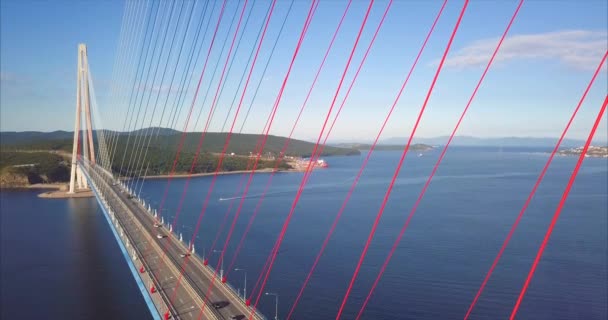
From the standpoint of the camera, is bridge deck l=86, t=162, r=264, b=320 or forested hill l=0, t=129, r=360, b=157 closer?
bridge deck l=86, t=162, r=264, b=320

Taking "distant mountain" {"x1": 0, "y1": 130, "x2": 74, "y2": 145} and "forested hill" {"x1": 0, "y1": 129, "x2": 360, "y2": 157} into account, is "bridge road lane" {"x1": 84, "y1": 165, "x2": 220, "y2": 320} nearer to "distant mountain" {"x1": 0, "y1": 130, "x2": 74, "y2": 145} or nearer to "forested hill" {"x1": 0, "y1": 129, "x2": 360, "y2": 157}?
"forested hill" {"x1": 0, "y1": 129, "x2": 360, "y2": 157}

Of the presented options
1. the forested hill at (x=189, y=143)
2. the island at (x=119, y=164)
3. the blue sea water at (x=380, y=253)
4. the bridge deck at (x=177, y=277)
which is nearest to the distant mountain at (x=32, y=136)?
the forested hill at (x=189, y=143)

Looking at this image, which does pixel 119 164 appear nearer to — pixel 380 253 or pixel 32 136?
pixel 380 253

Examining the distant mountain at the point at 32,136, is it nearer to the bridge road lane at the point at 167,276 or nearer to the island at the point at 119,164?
the island at the point at 119,164

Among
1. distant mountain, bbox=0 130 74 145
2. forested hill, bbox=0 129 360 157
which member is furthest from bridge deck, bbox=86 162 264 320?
distant mountain, bbox=0 130 74 145

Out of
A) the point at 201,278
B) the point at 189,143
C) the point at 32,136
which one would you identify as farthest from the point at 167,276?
the point at 32,136

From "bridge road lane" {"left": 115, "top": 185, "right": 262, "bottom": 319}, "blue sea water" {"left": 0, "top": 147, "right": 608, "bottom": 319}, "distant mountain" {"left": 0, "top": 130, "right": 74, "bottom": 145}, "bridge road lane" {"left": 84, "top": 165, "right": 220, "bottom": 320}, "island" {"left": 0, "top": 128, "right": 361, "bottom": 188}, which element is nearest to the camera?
"bridge road lane" {"left": 84, "top": 165, "right": 220, "bottom": 320}

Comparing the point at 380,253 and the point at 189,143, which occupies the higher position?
the point at 189,143
